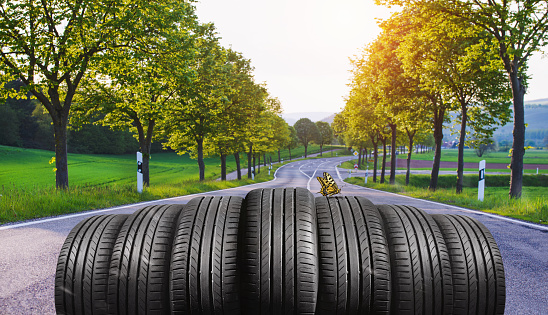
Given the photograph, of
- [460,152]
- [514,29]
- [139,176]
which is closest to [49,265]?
[139,176]

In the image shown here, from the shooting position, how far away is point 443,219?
3.04m

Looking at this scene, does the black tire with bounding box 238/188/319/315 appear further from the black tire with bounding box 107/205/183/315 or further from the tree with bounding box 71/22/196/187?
the tree with bounding box 71/22/196/187

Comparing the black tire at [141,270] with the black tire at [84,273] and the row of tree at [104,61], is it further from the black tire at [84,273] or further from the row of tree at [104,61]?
the row of tree at [104,61]

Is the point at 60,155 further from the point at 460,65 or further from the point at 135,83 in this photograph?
the point at 460,65

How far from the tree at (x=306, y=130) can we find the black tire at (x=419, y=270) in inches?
4038

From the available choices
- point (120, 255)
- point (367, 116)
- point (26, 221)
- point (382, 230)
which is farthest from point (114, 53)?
point (367, 116)

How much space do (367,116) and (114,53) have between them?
18.9 metres

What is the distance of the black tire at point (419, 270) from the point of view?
254cm

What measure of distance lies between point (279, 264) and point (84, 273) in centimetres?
162

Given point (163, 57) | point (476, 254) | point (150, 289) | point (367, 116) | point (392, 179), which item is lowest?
point (392, 179)

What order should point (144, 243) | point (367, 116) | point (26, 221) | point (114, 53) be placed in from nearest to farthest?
1. point (144, 243)
2. point (26, 221)
3. point (114, 53)
4. point (367, 116)

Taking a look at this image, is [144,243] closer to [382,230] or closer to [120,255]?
[120,255]

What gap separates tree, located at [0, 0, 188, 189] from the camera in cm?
1120

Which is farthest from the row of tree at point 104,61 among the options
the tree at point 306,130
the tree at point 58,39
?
the tree at point 306,130
